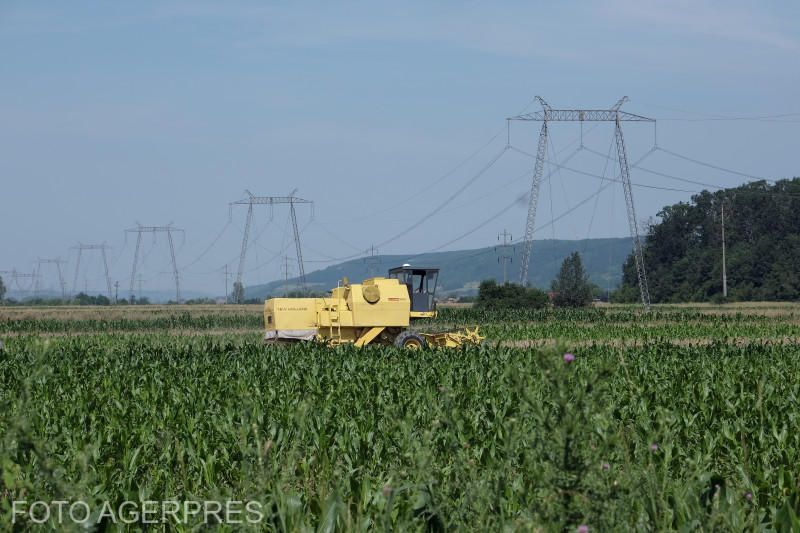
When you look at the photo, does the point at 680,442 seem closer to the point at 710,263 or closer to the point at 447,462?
the point at 447,462

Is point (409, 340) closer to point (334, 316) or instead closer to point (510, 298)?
point (334, 316)

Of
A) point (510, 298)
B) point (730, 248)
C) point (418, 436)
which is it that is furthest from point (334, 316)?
point (730, 248)

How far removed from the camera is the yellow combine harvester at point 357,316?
26922 mm

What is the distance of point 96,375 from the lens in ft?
60.5

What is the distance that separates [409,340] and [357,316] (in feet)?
6.71

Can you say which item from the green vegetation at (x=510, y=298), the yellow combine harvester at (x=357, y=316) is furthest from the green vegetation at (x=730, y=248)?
the yellow combine harvester at (x=357, y=316)

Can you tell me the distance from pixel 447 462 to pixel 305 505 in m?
2.97

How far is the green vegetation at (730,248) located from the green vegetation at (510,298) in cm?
5678

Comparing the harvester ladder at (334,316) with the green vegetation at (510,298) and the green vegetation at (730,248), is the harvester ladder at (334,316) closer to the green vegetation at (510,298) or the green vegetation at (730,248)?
the green vegetation at (510,298)

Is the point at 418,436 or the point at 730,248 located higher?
the point at 730,248

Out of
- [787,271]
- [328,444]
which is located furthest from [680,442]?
[787,271]

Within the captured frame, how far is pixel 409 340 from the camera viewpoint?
87.5 ft

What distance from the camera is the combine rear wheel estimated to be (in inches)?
1036

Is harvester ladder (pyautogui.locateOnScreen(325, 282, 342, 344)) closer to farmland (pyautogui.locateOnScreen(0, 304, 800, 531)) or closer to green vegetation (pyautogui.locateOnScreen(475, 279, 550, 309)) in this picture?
farmland (pyautogui.locateOnScreen(0, 304, 800, 531))
